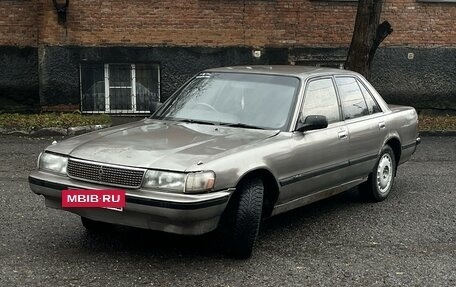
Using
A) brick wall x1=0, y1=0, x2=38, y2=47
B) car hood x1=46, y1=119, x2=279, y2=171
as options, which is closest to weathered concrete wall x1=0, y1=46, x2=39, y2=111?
brick wall x1=0, y1=0, x2=38, y2=47

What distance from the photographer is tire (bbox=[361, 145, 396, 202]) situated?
21.5ft

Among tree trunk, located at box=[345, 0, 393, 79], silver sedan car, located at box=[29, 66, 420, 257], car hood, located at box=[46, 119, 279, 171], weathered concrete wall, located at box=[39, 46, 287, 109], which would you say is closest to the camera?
silver sedan car, located at box=[29, 66, 420, 257]

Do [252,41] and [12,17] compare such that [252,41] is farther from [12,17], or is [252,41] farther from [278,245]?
[278,245]

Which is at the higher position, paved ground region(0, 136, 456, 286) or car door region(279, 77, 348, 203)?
car door region(279, 77, 348, 203)

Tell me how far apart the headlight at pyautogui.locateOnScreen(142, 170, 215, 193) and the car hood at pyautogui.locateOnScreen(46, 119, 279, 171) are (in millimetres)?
57

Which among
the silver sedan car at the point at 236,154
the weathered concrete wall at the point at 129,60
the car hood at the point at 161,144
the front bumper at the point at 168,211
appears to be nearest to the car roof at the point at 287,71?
the silver sedan car at the point at 236,154

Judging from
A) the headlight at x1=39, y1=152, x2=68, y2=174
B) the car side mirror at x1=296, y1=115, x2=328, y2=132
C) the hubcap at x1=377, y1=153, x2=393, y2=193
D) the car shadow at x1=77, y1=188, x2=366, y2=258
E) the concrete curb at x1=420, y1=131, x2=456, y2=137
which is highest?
the car side mirror at x1=296, y1=115, x2=328, y2=132

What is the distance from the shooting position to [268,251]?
16.4 ft

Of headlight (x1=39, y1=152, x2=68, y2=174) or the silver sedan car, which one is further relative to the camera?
headlight (x1=39, y1=152, x2=68, y2=174)

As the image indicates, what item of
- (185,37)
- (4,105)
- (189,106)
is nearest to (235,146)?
(189,106)

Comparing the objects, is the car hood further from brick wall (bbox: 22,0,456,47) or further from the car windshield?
brick wall (bbox: 22,0,456,47)

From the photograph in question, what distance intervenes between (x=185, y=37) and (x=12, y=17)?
356 cm

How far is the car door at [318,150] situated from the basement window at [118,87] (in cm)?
714

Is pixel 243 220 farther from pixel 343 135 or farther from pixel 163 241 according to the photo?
pixel 343 135
